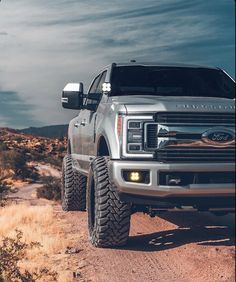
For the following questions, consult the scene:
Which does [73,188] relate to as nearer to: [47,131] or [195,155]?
[47,131]

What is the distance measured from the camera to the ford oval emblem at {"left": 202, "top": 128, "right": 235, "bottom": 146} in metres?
3.89

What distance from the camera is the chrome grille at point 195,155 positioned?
157 inches

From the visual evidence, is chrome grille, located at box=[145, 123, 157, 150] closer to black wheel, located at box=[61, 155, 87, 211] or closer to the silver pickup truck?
the silver pickup truck

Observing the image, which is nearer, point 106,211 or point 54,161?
point 106,211

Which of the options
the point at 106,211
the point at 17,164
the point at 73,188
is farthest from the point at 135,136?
the point at 17,164

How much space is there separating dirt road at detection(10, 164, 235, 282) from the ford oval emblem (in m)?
0.59

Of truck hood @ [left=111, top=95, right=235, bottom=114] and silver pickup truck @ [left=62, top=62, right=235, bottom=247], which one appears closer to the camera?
silver pickup truck @ [left=62, top=62, right=235, bottom=247]

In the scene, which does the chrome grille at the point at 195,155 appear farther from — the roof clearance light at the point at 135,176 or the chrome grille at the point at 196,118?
the roof clearance light at the point at 135,176

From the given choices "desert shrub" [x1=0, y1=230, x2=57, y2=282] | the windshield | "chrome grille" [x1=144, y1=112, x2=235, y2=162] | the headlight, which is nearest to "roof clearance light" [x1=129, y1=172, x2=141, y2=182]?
the headlight

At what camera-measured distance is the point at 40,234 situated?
8.30 metres

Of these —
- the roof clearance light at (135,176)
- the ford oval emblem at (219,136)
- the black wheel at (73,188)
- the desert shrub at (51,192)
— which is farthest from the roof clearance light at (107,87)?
the desert shrub at (51,192)

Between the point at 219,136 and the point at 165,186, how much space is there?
0.95m

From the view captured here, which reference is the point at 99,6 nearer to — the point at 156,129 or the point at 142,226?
the point at 156,129

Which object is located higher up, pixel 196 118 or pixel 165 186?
pixel 196 118
